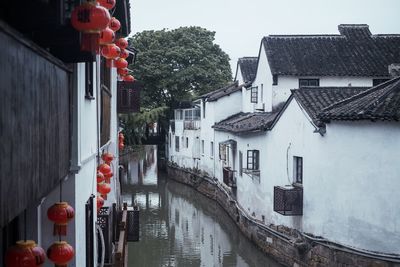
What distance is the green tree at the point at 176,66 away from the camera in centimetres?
4228

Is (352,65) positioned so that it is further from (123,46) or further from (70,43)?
(70,43)

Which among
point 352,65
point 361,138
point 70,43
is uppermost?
point 352,65

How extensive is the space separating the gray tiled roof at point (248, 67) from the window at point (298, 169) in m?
15.8

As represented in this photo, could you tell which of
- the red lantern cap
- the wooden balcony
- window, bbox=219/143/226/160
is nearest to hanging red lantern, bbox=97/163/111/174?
the wooden balcony

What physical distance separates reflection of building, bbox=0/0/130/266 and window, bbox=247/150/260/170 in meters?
13.9

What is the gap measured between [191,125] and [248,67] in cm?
827

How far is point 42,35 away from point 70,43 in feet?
1.03

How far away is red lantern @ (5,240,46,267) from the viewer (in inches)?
168

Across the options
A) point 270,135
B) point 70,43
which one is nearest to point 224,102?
point 270,135

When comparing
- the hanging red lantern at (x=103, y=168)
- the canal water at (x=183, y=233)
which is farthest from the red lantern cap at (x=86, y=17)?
the canal water at (x=183, y=233)

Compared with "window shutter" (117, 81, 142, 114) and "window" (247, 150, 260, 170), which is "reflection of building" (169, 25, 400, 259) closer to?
"window" (247, 150, 260, 170)

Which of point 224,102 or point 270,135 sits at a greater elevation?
point 224,102

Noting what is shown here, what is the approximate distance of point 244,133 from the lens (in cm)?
2400

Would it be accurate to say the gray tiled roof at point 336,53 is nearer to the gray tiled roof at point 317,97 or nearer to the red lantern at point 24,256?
the gray tiled roof at point 317,97
